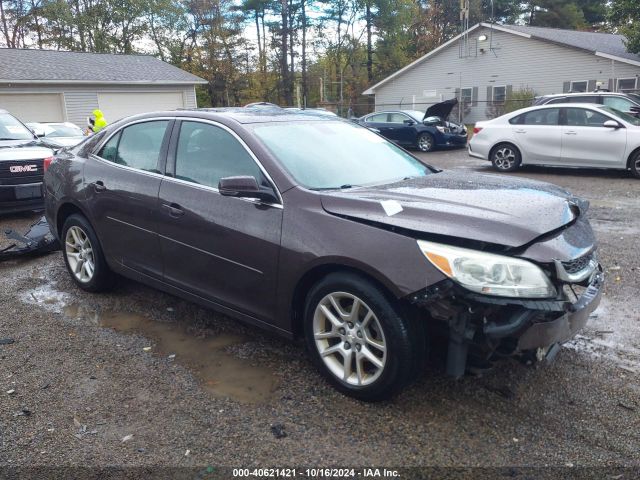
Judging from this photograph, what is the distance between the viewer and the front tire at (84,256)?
15.6 ft

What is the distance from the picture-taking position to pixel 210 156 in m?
3.88

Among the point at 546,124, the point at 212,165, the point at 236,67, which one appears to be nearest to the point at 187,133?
the point at 212,165

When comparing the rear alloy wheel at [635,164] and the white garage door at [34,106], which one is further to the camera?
the white garage door at [34,106]

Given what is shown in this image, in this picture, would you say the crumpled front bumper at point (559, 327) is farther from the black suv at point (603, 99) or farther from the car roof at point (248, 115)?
the black suv at point (603, 99)

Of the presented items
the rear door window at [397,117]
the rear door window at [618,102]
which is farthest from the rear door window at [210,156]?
the rear door window at [397,117]

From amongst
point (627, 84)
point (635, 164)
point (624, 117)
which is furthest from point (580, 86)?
point (635, 164)

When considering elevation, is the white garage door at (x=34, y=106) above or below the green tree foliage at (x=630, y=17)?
below

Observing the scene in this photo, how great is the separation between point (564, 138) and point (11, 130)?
413 inches

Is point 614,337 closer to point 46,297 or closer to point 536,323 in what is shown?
point 536,323

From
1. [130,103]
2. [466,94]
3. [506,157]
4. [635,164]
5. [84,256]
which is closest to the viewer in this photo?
[84,256]

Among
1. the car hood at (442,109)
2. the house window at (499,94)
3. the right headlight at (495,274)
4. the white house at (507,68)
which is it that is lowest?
the right headlight at (495,274)

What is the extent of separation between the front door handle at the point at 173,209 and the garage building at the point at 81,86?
80.1 ft

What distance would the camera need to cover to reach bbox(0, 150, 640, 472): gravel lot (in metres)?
2.73

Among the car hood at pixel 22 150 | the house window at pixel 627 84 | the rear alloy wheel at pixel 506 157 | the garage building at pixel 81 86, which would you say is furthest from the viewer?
the garage building at pixel 81 86
